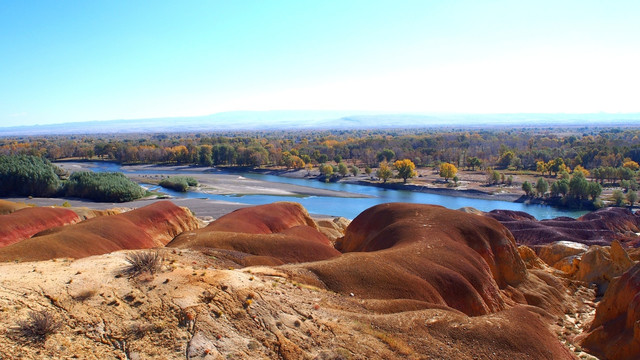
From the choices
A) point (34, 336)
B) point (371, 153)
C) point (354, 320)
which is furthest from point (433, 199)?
point (34, 336)

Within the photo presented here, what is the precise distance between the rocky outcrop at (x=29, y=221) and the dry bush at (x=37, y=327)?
84.5 ft

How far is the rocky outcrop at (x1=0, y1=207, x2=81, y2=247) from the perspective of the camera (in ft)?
114

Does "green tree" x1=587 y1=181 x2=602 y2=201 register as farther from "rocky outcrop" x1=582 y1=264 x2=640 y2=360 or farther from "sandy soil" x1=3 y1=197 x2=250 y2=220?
"rocky outcrop" x1=582 y1=264 x2=640 y2=360

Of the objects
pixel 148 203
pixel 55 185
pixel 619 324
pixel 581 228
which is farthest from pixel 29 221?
pixel 581 228

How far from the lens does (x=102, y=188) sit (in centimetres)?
7806

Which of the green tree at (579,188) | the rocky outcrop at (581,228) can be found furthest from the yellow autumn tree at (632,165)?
the rocky outcrop at (581,228)

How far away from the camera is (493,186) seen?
10112 centimetres

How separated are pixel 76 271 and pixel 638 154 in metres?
146

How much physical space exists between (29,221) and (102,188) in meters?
42.4

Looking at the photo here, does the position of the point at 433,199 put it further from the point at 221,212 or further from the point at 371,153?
the point at 371,153

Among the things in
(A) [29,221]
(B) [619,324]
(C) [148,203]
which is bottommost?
(C) [148,203]

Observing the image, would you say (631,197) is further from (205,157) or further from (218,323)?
(205,157)

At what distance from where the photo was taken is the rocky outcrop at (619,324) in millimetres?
19734

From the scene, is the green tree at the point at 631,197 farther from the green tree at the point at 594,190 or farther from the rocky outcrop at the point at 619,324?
the rocky outcrop at the point at 619,324
